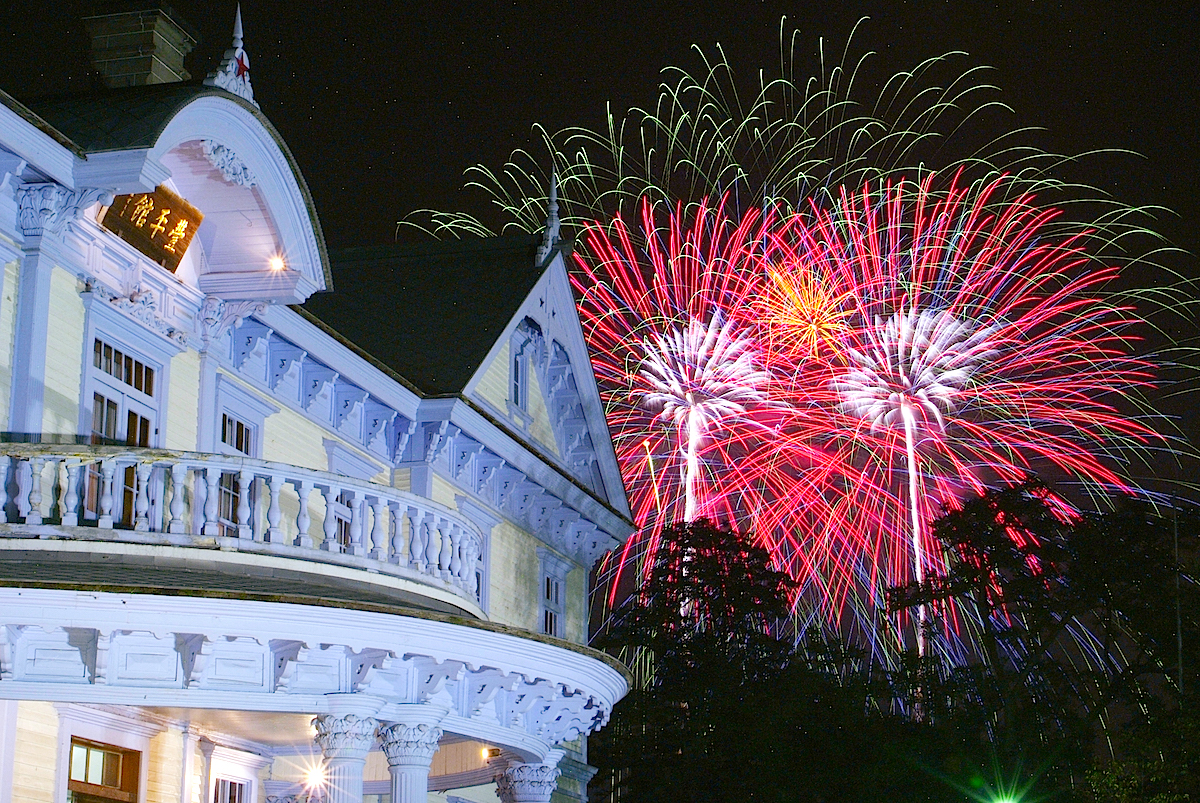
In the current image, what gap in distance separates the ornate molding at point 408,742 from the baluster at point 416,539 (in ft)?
6.99

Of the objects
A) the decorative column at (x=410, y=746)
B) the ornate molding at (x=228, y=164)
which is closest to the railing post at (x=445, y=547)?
the decorative column at (x=410, y=746)

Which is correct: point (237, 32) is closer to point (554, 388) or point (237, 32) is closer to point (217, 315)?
point (217, 315)

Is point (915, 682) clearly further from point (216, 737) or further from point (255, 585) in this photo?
point (255, 585)

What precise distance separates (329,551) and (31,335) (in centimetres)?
362

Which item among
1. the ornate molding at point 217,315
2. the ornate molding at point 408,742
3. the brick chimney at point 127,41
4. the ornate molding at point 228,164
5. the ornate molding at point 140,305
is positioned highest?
the brick chimney at point 127,41

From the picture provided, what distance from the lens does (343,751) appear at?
621 inches

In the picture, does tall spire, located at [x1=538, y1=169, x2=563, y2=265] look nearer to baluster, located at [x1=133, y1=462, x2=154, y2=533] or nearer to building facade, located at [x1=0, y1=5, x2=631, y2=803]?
building facade, located at [x1=0, y1=5, x2=631, y2=803]

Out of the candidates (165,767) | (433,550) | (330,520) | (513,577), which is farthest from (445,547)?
(513,577)

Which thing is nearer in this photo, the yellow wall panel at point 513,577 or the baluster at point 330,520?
the baluster at point 330,520

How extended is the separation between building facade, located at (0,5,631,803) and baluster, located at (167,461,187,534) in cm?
3

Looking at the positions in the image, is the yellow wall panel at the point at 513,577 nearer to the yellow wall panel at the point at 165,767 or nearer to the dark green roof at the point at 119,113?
the yellow wall panel at the point at 165,767

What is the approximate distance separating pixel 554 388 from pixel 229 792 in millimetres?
12863

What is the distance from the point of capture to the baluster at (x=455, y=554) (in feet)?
61.5

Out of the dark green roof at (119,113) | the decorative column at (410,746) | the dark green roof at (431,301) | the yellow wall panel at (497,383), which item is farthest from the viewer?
the yellow wall panel at (497,383)
